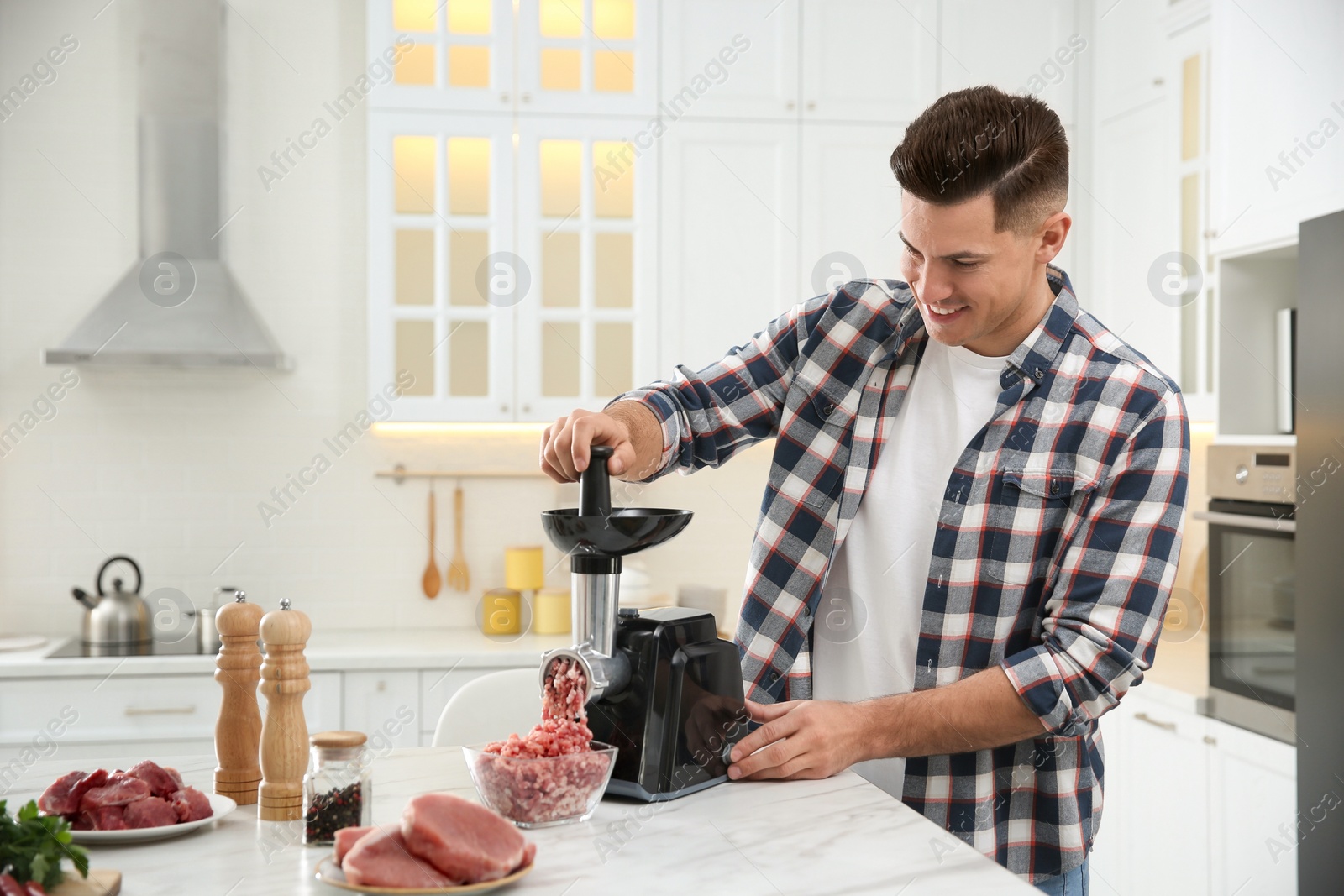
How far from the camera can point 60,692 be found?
2840mm

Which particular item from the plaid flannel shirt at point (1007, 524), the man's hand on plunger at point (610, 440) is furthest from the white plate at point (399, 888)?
the plaid flannel shirt at point (1007, 524)

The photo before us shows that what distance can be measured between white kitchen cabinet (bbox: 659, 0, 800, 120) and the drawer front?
2026mm

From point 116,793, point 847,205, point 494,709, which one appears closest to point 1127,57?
point 847,205

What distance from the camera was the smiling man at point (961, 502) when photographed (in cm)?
130

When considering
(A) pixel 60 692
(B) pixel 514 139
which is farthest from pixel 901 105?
(A) pixel 60 692

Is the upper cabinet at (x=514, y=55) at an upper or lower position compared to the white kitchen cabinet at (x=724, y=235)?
upper

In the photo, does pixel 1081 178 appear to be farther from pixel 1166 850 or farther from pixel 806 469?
pixel 806 469

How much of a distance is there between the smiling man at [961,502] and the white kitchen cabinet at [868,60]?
1886mm

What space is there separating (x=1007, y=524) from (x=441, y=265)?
7.08 feet

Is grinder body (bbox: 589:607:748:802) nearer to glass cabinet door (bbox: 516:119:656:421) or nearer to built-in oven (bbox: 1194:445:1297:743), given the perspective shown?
built-in oven (bbox: 1194:445:1297:743)

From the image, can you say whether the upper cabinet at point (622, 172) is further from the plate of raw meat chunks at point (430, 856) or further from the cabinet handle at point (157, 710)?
the plate of raw meat chunks at point (430, 856)

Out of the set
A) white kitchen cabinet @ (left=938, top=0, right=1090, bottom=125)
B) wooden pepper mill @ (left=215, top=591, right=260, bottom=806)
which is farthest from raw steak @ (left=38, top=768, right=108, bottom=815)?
white kitchen cabinet @ (left=938, top=0, right=1090, bottom=125)

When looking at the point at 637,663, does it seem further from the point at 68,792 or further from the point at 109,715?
the point at 109,715

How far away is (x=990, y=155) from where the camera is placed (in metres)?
1.33
